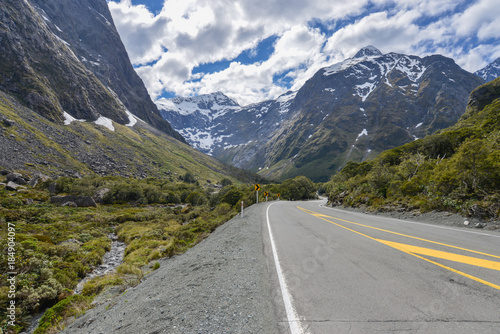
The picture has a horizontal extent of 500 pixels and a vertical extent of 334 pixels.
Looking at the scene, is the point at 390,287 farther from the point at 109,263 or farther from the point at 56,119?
the point at 56,119

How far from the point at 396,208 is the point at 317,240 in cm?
1156

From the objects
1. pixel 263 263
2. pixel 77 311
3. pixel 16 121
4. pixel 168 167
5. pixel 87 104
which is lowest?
pixel 77 311

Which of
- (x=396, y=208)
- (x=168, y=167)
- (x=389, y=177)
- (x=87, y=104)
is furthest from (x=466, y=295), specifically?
(x=87, y=104)

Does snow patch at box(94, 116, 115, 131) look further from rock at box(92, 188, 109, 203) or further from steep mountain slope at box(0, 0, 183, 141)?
rock at box(92, 188, 109, 203)

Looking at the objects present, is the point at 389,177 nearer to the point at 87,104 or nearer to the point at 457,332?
the point at 457,332

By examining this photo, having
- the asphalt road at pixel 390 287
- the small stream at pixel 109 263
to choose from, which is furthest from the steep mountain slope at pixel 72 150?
the asphalt road at pixel 390 287

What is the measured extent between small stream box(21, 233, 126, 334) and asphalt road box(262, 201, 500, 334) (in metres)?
8.51

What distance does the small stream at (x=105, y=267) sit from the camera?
23.8 ft

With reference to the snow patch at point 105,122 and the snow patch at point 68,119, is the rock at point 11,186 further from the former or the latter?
the snow patch at point 105,122

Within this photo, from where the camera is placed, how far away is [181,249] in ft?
42.0

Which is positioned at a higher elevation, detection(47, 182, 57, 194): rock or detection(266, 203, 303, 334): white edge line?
detection(47, 182, 57, 194): rock

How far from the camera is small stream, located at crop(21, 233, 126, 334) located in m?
7.24

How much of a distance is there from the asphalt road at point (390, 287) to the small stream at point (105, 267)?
27.9ft

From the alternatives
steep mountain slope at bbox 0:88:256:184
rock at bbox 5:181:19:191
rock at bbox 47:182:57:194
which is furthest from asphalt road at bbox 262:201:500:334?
steep mountain slope at bbox 0:88:256:184
